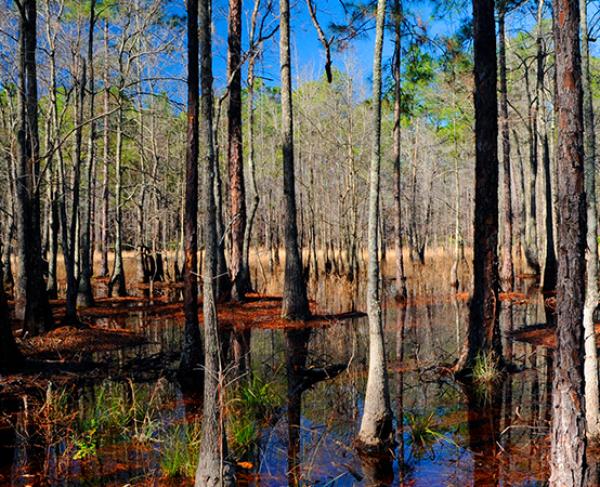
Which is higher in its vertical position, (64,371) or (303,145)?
(303,145)

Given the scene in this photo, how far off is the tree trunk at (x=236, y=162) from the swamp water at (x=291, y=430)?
6.94 m

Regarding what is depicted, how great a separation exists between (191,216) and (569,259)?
611cm

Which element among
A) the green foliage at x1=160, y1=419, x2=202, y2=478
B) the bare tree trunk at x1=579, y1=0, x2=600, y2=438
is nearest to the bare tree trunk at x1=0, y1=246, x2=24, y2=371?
the green foliage at x1=160, y1=419, x2=202, y2=478

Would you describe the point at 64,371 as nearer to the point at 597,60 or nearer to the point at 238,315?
the point at 238,315

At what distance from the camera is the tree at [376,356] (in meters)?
5.24

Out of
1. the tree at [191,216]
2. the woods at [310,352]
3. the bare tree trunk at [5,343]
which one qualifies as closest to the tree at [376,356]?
the woods at [310,352]

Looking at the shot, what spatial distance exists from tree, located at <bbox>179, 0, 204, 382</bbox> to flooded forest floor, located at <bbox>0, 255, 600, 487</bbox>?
492 mm

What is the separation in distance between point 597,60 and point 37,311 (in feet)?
85.8

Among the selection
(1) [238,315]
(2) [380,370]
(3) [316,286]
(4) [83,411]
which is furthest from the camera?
(3) [316,286]

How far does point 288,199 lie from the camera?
1317cm

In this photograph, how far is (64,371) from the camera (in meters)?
8.41

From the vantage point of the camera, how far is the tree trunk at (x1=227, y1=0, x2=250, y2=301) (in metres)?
16.3

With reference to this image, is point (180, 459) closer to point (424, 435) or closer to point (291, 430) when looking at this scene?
point (291, 430)

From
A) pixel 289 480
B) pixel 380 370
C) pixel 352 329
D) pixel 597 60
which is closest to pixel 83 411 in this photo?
pixel 289 480
